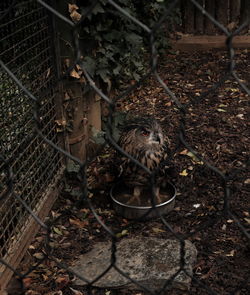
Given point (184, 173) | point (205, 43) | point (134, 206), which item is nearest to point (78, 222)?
point (134, 206)

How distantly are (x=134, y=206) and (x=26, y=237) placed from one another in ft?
2.33

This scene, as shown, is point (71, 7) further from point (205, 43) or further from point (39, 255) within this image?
point (205, 43)

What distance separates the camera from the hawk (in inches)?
123

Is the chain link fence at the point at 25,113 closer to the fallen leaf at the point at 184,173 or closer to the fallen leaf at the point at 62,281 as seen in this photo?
the fallen leaf at the point at 62,281

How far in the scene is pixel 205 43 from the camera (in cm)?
627

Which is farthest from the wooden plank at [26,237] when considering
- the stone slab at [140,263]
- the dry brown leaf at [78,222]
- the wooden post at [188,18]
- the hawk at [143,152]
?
the wooden post at [188,18]

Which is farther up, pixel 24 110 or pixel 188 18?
pixel 24 110

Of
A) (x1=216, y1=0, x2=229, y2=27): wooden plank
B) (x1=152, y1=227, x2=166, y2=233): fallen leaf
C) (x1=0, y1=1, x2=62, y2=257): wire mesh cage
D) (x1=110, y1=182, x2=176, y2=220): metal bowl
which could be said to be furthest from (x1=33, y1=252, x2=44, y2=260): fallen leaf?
(x1=216, y1=0, x2=229, y2=27): wooden plank

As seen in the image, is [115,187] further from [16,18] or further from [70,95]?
[16,18]

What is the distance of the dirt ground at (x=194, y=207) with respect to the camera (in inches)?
102

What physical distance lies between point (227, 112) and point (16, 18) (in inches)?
98.6

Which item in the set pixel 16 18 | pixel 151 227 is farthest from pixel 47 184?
pixel 16 18

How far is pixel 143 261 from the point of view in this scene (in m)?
2.66

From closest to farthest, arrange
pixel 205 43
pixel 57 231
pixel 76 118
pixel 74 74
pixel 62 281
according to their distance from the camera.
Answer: pixel 62 281 < pixel 57 231 < pixel 74 74 < pixel 76 118 < pixel 205 43
